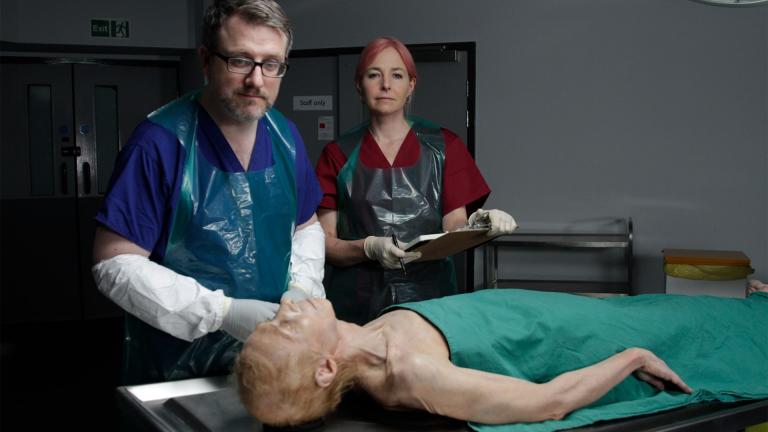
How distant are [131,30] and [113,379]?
2.61m

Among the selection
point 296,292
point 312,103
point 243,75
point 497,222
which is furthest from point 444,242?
point 312,103

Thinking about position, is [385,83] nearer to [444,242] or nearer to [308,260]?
[444,242]

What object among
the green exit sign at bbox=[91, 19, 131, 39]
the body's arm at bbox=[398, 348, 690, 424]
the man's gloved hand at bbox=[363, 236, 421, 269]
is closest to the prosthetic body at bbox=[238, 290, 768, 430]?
the body's arm at bbox=[398, 348, 690, 424]

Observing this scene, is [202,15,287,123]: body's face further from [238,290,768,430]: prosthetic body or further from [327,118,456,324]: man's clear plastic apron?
[327,118,456,324]: man's clear plastic apron

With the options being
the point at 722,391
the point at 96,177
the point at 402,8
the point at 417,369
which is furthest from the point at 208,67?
the point at 96,177

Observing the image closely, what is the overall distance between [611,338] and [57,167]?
529cm

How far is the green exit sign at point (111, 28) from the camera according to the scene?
5.65 m

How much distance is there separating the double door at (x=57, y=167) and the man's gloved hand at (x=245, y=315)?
15.3 ft

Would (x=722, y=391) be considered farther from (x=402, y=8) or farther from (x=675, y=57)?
(x=402, y=8)

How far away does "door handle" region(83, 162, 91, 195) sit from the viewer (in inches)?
245

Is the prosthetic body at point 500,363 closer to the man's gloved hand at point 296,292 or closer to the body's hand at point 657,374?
the body's hand at point 657,374

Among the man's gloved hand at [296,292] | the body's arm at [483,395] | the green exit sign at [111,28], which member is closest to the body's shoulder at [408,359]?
the body's arm at [483,395]

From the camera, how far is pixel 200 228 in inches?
Result: 74.7

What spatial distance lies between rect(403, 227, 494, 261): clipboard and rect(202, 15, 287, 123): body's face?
2.09 feet
